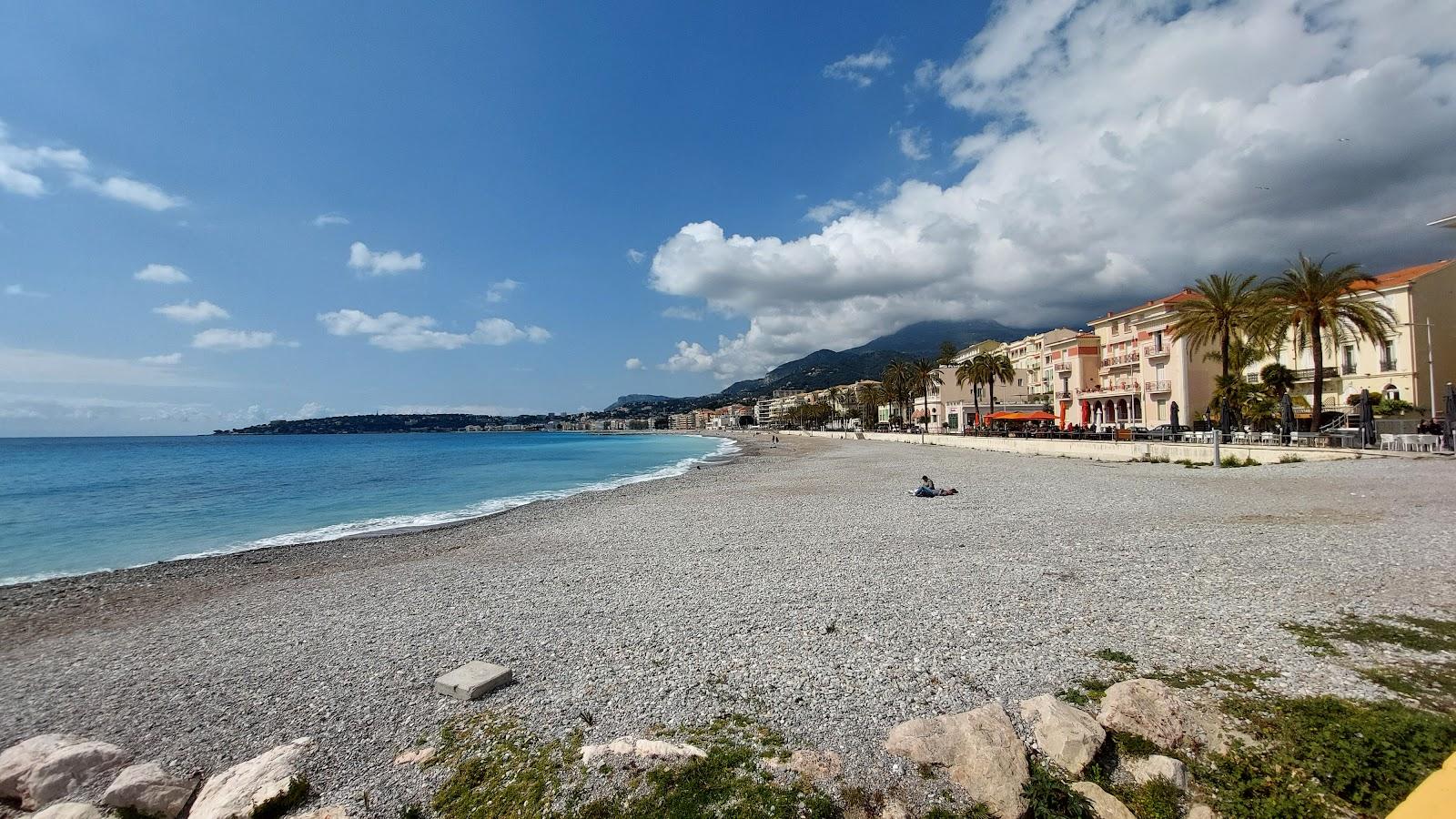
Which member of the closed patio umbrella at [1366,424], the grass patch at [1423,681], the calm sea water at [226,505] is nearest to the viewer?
the grass patch at [1423,681]

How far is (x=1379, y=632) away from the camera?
6340 millimetres

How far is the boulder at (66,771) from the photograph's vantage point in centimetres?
498

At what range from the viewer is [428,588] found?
1131cm

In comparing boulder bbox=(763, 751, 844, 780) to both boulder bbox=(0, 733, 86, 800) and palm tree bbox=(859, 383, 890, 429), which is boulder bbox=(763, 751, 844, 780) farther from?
palm tree bbox=(859, 383, 890, 429)

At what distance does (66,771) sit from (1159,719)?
29.7 ft

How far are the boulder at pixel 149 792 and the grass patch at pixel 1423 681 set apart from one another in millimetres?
9968

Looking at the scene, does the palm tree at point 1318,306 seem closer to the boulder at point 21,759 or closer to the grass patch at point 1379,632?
the grass patch at point 1379,632

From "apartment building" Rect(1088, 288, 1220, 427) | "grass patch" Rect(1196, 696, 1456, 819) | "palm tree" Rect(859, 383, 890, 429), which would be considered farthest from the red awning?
"grass patch" Rect(1196, 696, 1456, 819)

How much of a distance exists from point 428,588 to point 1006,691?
10.1 meters

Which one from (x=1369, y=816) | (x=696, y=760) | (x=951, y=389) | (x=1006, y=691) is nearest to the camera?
(x=1369, y=816)

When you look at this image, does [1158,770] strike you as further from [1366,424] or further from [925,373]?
[925,373]

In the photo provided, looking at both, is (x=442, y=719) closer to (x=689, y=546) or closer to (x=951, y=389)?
(x=689, y=546)

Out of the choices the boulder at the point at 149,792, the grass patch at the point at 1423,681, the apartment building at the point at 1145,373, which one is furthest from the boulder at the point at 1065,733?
the apartment building at the point at 1145,373

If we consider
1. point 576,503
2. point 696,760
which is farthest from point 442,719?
point 576,503
